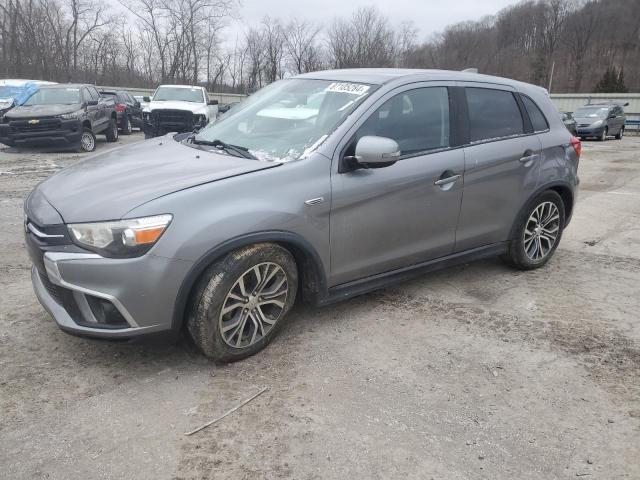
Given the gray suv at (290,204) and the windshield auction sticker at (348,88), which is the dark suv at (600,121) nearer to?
the gray suv at (290,204)

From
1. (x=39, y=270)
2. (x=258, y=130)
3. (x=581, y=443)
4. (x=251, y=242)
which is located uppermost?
(x=258, y=130)

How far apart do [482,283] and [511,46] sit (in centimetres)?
9830

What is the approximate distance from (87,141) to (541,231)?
12.6m

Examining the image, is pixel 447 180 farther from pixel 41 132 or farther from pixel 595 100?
pixel 595 100

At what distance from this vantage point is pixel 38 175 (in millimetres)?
9906

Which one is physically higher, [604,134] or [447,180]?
[447,180]

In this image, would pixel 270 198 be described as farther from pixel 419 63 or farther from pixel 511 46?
pixel 511 46

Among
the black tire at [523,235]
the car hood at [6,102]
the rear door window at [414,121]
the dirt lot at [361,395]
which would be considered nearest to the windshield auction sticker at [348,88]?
the rear door window at [414,121]

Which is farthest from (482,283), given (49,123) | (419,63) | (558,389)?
(419,63)

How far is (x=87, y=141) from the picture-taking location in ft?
46.3

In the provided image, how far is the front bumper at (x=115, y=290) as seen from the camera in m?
2.76

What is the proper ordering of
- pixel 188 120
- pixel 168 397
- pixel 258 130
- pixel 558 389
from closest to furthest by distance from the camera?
pixel 168 397 → pixel 558 389 → pixel 258 130 → pixel 188 120

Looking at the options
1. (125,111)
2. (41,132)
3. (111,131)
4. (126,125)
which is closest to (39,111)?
(41,132)

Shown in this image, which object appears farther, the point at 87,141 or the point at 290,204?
the point at 87,141
